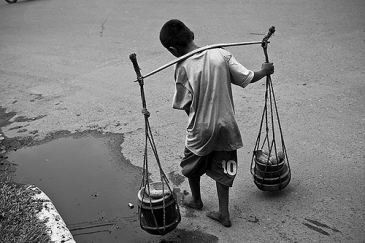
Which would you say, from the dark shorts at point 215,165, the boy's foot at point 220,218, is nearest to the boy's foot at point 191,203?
the boy's foot at point 220,218

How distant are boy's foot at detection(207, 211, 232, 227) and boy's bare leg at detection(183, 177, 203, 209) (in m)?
0.15

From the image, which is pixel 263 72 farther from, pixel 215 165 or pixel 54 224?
pixel 54 224

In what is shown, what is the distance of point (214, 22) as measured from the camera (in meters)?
9.57

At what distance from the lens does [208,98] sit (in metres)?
3.06

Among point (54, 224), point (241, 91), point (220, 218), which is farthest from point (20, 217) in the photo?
point (241, 91)

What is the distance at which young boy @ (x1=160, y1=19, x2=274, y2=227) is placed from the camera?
3.00 m

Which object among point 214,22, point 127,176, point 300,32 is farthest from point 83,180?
point 214,22

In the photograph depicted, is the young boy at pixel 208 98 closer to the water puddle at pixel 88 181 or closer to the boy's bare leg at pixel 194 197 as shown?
the boy's bare leg at pixel 194 197

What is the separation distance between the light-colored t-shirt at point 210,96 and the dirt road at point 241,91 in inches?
29.4

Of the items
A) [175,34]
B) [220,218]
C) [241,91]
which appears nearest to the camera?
[175,34]

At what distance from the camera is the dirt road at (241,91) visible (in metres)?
3.60

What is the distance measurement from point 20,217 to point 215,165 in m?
1.60

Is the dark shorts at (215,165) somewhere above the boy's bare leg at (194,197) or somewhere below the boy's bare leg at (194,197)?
above

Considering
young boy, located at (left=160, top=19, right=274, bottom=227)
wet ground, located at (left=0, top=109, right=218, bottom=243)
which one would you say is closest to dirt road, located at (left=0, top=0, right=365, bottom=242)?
wet ground, located at (left=0, top=109, right=218, bottom=243)
